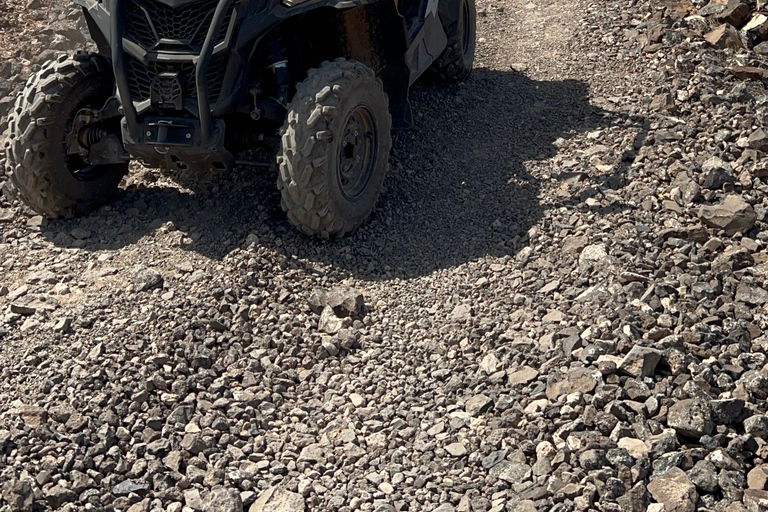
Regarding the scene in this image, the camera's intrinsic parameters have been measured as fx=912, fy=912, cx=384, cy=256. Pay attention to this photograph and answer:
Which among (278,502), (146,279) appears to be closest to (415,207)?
(146,279)

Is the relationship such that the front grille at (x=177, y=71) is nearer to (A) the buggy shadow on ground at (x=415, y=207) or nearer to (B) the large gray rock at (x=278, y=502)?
(A) the buggy shadow on ground at (x=415, y=207)

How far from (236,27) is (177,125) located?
0.66 metres

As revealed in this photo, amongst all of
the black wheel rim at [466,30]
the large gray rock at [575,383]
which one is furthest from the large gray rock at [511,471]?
the black wheel rim at [466,30]

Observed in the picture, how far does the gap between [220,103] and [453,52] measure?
3.26 meters

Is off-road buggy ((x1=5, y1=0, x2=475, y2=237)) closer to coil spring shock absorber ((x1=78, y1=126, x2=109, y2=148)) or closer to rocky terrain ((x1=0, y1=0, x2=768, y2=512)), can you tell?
coil spring shock absorber ((x1=78, y1=126, x2=109, y2=148))

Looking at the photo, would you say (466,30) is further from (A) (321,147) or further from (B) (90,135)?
(B) (90,135)

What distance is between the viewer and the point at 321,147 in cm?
534

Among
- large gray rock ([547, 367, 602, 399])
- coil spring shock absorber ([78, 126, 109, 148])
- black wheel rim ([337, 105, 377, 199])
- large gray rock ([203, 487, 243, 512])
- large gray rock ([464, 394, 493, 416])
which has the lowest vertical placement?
large gray rock ([464, 394, 493, 416])

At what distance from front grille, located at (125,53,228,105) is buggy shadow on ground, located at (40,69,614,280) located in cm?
85

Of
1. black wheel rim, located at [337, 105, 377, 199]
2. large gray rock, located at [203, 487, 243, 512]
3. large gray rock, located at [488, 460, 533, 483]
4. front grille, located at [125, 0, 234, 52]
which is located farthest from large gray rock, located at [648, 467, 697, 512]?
front grille, located at [125, 0, 234, 52]

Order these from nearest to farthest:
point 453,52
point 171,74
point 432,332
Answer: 1. point 432,332
2. point 171,74
3. point 453,52

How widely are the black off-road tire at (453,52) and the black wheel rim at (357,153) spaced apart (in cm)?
219

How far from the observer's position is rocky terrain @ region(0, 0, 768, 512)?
388 centimetres

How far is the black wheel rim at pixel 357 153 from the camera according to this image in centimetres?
575
